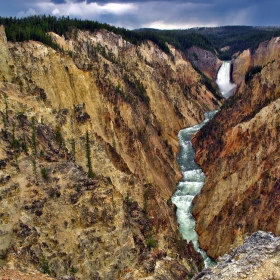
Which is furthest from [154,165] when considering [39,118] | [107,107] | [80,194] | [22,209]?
[22,209]

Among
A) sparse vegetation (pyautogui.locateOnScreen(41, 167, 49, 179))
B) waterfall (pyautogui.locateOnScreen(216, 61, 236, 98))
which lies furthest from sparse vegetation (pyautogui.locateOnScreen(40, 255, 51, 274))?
waterfall (pyautogui.locateOnScreen(216, 61, 236, 98))

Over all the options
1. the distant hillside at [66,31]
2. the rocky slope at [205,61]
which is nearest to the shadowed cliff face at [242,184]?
Result: the distant hillside at [66,31]

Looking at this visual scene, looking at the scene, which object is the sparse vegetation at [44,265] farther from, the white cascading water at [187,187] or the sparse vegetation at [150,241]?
the white cascading water at [187,187]

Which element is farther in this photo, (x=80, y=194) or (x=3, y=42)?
(x=3, y=42)

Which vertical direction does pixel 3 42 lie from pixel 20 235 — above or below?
above

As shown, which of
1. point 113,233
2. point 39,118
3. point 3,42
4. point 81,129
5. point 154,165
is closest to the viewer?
point 113,233

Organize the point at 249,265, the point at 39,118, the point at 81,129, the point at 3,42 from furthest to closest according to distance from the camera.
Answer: the point at 3,42 < the point at 81,129 < the point at 39,118 < the point at 249,265

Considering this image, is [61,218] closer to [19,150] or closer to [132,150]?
[19,150]

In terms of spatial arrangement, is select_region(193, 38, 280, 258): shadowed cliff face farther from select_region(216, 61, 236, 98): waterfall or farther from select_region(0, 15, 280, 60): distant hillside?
select_region(216, 61, 236, 98): waterfall
